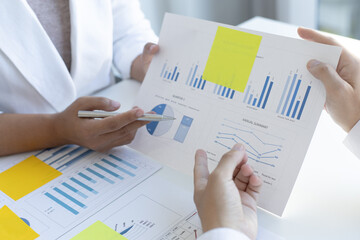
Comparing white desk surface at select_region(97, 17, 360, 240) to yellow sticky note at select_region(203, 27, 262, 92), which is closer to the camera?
white desk surface at select_region(97, 17, 360, 240)

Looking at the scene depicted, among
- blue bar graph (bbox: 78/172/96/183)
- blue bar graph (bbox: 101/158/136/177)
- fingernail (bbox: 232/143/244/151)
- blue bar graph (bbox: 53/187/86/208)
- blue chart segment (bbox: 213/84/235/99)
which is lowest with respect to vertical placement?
blue bar graph (bbox: 53/187/86/208)

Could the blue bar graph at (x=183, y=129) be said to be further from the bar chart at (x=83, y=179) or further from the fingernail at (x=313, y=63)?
the fingernail at (x=313, y=63)

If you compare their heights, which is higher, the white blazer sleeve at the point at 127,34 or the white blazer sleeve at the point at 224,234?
Result: the white blazer sleeve at the point at 127,34

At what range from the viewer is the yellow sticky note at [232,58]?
738 millimetres

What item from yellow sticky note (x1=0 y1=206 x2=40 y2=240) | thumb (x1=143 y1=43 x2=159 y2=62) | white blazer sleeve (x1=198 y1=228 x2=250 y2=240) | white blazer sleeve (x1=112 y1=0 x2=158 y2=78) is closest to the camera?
white blazer sleeve (x1=198 y1=228 x2=250 y2=240)

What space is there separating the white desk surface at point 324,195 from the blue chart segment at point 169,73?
19 cm

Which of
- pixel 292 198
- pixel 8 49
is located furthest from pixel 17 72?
pixel 292 198

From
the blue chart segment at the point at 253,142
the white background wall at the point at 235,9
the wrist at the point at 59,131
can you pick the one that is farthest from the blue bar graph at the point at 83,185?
the white background wall at the point at 235,9

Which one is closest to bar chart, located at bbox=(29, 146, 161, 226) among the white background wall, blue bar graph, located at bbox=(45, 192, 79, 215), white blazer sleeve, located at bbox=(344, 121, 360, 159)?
blue bar graph, located at bbox=(45, 192, 79, 215)

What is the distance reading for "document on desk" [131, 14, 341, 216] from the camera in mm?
667

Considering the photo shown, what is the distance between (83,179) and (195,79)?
283 millimetres

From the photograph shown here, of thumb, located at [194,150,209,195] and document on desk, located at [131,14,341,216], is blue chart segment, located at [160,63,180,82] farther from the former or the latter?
thumb, located at [194,150,209,195]

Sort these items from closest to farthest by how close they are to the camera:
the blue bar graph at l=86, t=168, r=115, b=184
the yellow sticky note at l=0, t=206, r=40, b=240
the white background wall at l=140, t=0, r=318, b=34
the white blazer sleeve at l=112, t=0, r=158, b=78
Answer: the yellow sticky note at l=0, t=206, r=40, b=240 < the blue bar graph at l=86, t=168, r=115, b=184 < the white blazer sleeve at l=112, t=0, r=158, b=78 < the white background wall at l=140, t=0, r=318, b=34

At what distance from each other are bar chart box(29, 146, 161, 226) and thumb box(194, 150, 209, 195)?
138 mm
